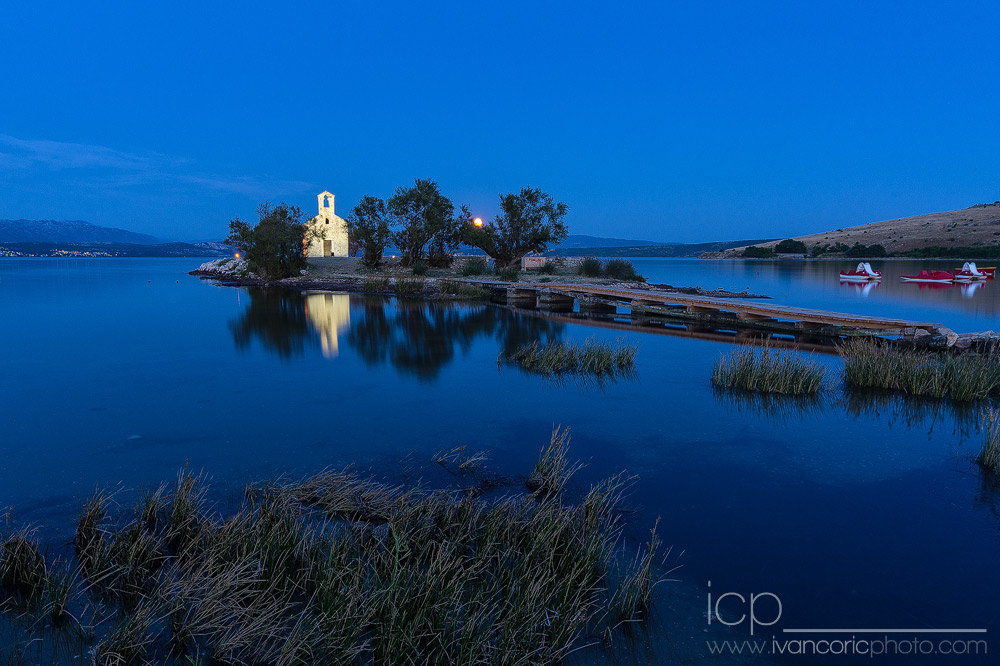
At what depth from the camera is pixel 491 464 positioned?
8172 millimetres

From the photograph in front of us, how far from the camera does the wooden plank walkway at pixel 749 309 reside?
16.7m

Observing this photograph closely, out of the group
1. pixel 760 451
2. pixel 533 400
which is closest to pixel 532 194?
pixel 533 400

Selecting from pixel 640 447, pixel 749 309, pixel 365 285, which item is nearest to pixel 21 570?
pixel 640 447

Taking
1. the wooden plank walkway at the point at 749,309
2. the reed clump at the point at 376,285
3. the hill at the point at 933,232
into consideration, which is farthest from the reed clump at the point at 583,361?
the hill at the point at 933,232

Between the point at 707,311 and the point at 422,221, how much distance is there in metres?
28.4

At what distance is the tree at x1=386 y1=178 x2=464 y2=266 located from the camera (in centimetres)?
4584

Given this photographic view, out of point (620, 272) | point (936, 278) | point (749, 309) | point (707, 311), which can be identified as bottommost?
point (707, 311)

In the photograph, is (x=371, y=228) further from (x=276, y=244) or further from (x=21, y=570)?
(x=21, y=570)

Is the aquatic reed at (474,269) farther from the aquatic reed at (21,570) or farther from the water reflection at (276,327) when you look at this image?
the aquatic reed at (21,570)

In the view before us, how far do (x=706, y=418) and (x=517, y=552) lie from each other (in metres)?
6.36

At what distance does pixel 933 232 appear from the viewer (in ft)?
357

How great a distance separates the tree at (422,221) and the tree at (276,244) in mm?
7745

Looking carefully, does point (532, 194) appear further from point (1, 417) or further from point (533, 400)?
point (1, 417)

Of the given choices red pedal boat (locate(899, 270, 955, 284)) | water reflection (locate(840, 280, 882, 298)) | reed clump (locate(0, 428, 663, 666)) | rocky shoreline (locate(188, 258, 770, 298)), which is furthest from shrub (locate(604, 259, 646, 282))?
reed clump (locate(0, 428, 663, 666))
